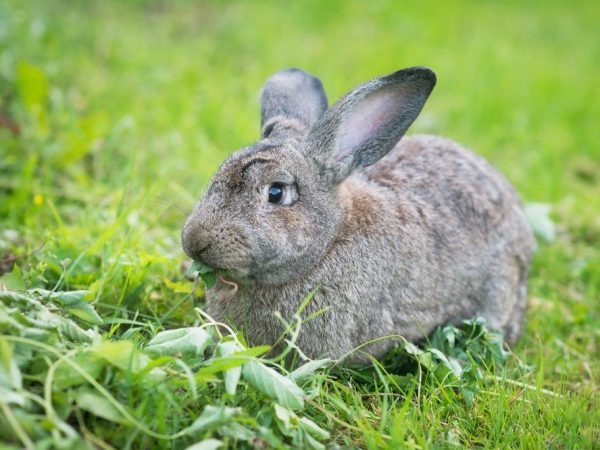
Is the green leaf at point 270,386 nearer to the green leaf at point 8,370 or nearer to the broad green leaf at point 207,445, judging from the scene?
the broad green leaf at point 207,445

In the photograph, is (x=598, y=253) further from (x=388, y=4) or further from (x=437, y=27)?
(x=388, y=4)

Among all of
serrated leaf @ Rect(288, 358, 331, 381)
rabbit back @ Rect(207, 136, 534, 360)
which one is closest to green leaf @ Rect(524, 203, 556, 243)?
rabbit back @ Rect(207, 136, 534, 360)

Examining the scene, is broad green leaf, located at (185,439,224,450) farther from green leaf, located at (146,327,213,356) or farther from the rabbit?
the rabbit

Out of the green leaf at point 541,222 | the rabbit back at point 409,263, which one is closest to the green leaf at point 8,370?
the rabbit back at point 409,263

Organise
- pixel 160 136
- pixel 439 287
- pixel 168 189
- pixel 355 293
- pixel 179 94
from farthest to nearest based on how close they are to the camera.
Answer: pixel 179 94, pixel 160 136, pixel 168 189, pixel 439 287, pixel 355 293

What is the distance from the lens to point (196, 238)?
3420 millimetres

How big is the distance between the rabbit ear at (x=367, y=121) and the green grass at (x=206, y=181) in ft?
3.15

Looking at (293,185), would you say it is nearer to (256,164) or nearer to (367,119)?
(256,164)

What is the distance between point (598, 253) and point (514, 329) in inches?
56.5

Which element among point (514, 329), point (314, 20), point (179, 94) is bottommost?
point (514, 329)

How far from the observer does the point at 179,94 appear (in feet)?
23.6

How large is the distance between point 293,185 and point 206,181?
6.21ft

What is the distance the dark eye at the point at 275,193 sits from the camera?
3642 millimetres

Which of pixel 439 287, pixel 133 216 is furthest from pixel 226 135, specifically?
pixel 439 287
